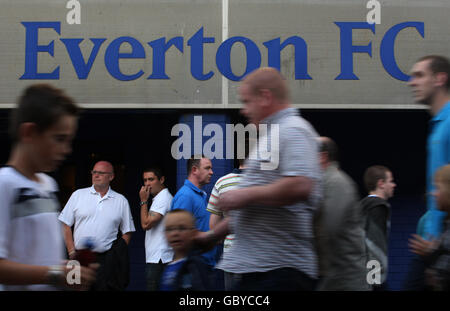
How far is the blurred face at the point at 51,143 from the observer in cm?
214

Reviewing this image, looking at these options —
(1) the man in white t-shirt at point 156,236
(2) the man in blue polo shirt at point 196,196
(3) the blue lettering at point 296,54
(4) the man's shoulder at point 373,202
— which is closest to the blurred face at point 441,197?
(4) the man's shoulder at point 373,202

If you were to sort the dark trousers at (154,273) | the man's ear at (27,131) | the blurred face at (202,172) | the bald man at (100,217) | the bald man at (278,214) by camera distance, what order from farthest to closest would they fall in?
the dark trousers at (154,273)
the bald man at (100,217)
the blurred face at (202,172)
the bald man at (278,214)
the man's ear at (27,131)

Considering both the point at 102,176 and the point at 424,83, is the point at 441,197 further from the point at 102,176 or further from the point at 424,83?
the point at 102,176

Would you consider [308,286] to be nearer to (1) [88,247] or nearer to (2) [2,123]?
(1) [88,247]

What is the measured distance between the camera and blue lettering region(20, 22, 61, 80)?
23.7 ft

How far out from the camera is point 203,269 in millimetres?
2770

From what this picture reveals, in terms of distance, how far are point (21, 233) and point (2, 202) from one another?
13 centimetres

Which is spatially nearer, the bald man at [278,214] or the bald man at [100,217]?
the bald man at [278,214]

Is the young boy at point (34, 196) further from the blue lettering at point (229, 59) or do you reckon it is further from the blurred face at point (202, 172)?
the blue lettering at point (229, 59)

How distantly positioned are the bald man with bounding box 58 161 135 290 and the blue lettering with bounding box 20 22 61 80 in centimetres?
164

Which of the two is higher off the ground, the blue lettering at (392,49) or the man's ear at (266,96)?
the blue lettering at (392,49)

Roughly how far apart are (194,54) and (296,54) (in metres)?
1.28

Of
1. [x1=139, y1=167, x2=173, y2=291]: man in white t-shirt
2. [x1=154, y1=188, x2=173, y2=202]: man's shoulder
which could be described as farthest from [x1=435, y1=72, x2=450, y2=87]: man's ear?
[x1=154, y1=188, x2=173, y2=202]: man's shoulder
